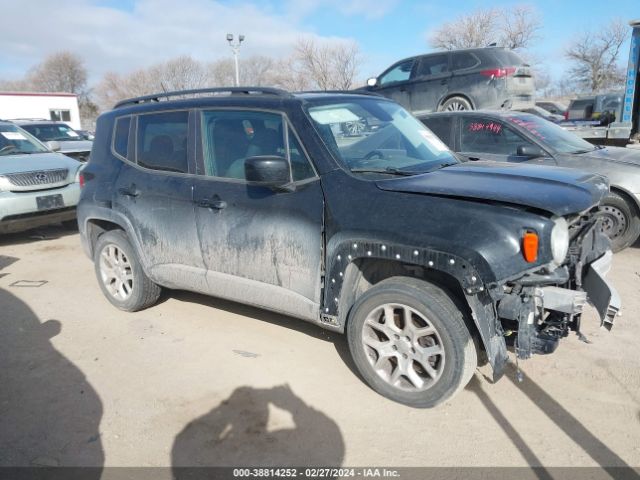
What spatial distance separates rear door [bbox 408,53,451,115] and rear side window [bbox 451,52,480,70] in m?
0.13

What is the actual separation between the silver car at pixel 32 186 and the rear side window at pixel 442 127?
4910 millimetres

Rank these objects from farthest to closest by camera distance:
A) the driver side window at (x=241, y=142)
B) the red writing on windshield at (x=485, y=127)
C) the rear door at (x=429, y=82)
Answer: the rear door at (x=429, y=82) → the red writing on windshield at (x=485, y=127) → the driver side window at (x=241, y=142)

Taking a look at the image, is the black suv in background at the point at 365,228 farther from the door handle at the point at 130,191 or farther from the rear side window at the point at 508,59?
the rear side window at the point at 508,59

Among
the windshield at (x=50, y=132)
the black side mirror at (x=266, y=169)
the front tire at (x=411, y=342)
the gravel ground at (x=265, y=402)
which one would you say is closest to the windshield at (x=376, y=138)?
the black side mirror at (x=266, y=169)

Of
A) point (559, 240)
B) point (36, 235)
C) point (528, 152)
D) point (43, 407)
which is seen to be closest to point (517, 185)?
point (559, 240)

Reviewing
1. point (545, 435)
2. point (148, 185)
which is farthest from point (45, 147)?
point (545, 435)

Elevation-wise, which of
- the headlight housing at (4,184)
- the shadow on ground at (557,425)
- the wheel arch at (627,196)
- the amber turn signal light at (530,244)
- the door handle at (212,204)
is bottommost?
the shadow on ground at (557,425)

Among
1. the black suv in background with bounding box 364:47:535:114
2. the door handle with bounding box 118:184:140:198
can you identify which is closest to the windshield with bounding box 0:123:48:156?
the door handle with bounding box 118:184:140:198

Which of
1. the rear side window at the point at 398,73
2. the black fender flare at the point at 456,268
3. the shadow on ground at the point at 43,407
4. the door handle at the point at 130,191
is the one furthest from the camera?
the rear side window at the point at 398,73

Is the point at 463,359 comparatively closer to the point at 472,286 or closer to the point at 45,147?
the point at 472,286

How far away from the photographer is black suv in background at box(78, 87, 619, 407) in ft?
9.32

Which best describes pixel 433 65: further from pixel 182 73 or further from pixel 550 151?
pixel 182 73

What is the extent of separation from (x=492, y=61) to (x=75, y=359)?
28.5 feet

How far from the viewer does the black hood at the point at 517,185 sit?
2840 millimetres
